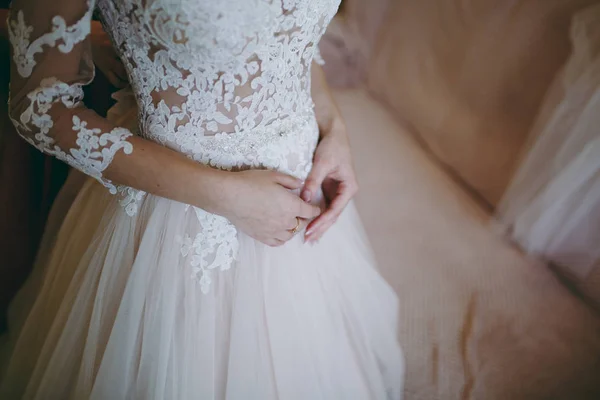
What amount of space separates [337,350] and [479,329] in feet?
2.23

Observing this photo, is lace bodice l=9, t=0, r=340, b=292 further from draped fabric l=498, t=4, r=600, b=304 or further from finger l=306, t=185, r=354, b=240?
draped fabric l=498, t=4, r=600, b=304

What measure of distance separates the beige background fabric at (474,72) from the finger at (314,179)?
3.21 feet

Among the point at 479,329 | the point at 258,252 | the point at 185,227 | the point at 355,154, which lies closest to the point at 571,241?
the point at 479,329

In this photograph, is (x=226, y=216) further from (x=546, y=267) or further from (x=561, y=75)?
A: (x=546, y=267)

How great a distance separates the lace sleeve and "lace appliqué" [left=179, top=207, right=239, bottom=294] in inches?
5.7

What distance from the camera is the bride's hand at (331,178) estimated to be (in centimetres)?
64

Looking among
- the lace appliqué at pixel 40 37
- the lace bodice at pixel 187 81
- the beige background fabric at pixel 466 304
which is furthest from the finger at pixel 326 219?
the beige background fabric at pixel 466 304

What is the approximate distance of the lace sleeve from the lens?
0.42m

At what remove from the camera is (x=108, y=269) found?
1.94 ft

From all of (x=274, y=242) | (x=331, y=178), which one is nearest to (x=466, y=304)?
(x=331, y=178)

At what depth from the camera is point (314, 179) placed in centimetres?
64

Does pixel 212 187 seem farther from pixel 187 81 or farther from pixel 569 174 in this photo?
pixel 569 174

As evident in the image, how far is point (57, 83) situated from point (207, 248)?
275 mm

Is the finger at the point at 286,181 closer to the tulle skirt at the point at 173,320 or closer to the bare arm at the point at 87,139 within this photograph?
the bare arm at the point at 87,139
